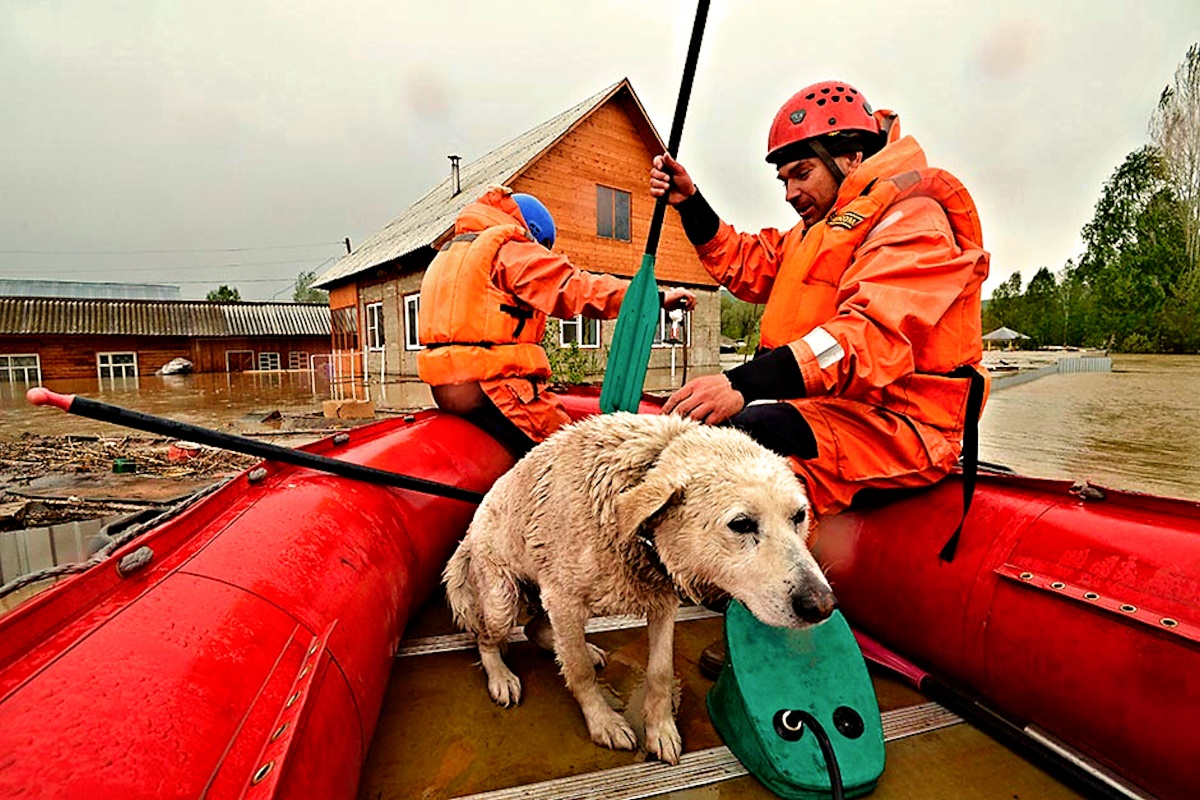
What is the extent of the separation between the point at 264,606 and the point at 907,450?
2.51 meters

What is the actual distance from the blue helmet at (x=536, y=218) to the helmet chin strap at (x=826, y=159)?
2.11m

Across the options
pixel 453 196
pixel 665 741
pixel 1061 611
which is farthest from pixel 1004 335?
pixel 665 741

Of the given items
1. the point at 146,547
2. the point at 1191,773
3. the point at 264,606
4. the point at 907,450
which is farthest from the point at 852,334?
the point at 146,547

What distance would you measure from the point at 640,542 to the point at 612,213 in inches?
766

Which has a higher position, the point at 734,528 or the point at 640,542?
the point at 734,528

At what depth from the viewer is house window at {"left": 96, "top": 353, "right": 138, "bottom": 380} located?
32406 mm

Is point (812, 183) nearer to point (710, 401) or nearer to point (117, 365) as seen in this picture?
point (710, 401)

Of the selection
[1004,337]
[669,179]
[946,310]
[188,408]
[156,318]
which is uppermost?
[156,318]

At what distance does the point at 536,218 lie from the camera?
454 centimetres

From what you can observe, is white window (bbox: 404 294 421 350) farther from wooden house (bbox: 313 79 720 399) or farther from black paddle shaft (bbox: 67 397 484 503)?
black paddle shaft (bbox: 67 397 484 503)

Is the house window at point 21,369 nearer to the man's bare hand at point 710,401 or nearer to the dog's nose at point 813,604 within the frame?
the man's bare hand at point 710,401

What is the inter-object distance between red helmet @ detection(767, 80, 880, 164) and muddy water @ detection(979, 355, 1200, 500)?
545 centimetres

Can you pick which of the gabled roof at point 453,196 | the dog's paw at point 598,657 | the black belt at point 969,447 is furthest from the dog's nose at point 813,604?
the gabled roof at point 453,196

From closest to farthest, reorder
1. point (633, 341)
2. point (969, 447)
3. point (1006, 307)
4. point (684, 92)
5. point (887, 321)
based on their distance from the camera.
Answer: point (887, 321)
point (969, 447)
point (684, 92)
point (633, 341)
point (1006, 307)
